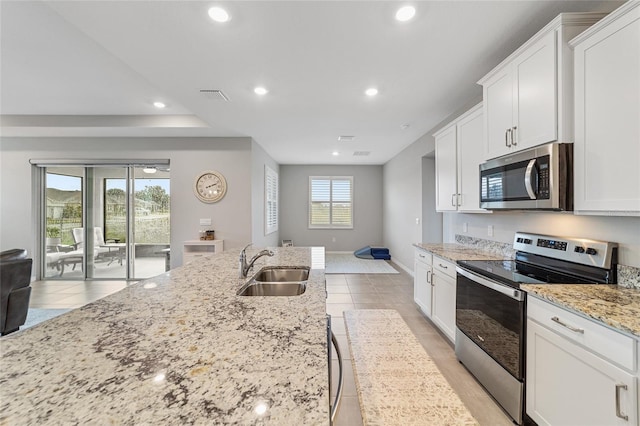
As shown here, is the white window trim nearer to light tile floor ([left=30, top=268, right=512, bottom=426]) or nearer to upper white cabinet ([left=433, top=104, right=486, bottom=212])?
light tile floor ([left=30, top=268, right=512, bottom=426])

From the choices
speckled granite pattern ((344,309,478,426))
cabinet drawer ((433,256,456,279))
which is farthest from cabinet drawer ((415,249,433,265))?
speckled granite pattern ((344,309,478,426))

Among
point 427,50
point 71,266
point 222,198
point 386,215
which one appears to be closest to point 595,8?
point 427,50

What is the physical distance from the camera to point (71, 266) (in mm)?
5004

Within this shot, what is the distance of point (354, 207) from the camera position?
785cm

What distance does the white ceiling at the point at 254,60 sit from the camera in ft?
5.70

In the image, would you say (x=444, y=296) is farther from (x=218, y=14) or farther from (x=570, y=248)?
(x=218, y=14)

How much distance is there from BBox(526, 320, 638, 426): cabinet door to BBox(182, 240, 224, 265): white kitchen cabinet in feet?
13.9

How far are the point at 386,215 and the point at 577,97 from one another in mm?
5933

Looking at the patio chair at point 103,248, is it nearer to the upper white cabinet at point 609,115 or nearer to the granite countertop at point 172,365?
the granite countertop at point 172,365

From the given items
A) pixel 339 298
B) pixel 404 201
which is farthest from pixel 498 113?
pixel 404 201

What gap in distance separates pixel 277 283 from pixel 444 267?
1.82m

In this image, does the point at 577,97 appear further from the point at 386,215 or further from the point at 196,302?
the point at 386,215

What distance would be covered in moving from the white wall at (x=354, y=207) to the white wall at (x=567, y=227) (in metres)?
4.57

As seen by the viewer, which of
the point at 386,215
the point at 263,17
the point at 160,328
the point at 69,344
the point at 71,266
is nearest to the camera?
the point at 69,344
